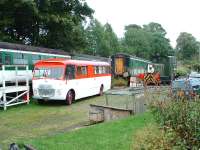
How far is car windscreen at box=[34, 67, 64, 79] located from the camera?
1956 centimetres

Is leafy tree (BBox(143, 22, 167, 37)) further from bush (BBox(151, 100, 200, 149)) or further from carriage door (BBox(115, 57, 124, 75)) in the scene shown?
bush (BBox(151, 100, 200, 149))

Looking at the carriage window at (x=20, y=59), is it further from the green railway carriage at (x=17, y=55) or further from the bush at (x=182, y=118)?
the bush at (x=182, y=118)

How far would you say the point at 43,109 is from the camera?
18.4 meters

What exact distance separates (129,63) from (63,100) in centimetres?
1847

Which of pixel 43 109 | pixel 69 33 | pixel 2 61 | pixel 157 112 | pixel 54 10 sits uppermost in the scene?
pixel 54 10

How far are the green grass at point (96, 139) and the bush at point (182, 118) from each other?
1850 mm

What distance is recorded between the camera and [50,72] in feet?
64.7

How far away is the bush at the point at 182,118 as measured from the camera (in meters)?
5.48

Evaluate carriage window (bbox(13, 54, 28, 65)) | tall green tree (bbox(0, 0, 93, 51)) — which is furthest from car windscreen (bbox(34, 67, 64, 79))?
tall green tree (bbox(0, 0, 93, 51))

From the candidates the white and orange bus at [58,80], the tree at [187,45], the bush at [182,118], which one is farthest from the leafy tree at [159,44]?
the bush at [182,118]

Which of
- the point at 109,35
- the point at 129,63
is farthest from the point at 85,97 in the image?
the point at 109,35

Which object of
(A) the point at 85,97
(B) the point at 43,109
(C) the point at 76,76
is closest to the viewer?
(B) the point at 43,109

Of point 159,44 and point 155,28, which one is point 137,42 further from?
point 155,28

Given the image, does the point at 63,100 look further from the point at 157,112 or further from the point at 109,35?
the point at 109,35
